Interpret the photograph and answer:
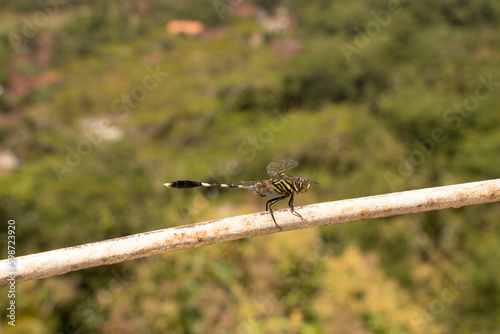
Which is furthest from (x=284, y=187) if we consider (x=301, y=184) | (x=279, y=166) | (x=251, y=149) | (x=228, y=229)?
(x=251, y=149)

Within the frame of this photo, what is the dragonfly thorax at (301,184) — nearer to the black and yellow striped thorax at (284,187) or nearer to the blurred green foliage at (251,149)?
the black and yellow striped thorax at (284,187)

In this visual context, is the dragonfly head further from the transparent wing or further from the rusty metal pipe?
the rusty metal pipe

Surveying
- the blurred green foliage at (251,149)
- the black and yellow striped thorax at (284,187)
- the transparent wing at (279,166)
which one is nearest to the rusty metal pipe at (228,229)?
the black and yellow striped thorax at (284,187)

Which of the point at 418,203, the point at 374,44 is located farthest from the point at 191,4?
the point at 418,203

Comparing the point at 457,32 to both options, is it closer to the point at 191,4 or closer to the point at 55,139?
the point at 191,4

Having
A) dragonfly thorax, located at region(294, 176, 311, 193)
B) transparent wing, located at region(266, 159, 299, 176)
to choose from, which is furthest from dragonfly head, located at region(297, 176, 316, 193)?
transparent wing, located at region(266, 159, 299, 176)
